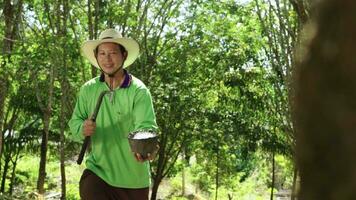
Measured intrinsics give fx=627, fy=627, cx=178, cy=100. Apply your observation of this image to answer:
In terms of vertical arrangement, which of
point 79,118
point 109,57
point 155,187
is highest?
point 109,57

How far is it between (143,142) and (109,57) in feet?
2.35

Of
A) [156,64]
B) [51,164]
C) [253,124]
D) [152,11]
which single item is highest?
[152,11]

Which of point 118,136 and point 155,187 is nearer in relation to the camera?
point 118,136

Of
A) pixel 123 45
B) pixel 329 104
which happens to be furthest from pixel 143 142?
pixel 329 104

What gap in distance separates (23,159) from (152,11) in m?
16.2

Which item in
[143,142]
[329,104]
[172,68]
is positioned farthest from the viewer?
[172,68]

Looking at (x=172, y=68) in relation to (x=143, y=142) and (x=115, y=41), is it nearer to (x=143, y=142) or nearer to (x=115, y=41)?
(x=115, y=41)

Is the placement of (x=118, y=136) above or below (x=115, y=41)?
below

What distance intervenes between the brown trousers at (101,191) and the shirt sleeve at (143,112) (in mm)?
471

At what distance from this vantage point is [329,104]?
0.65 m

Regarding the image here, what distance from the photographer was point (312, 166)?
68cm

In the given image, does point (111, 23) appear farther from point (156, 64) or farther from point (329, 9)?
point (329, 9)

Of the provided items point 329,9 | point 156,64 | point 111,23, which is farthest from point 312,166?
point 156,64

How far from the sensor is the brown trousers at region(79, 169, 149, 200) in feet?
13.7
